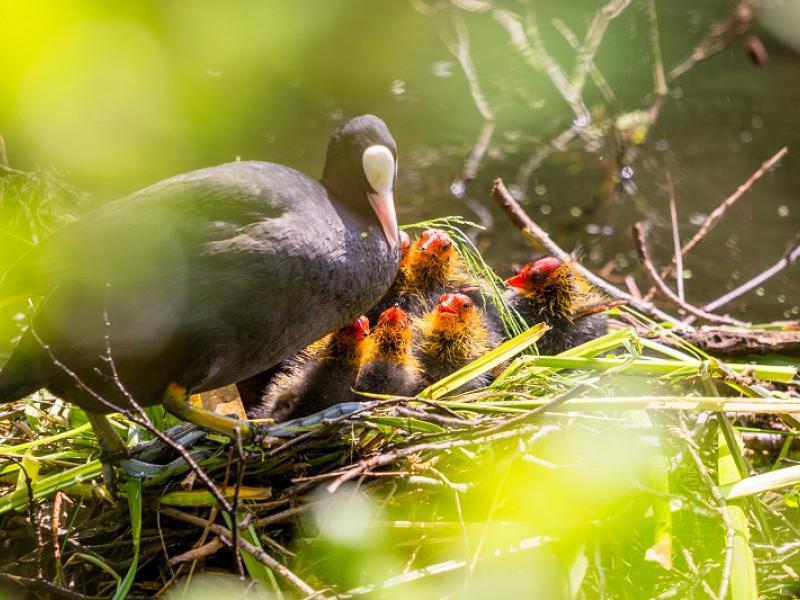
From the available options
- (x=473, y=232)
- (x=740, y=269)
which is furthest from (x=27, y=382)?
(x=740, y=269)

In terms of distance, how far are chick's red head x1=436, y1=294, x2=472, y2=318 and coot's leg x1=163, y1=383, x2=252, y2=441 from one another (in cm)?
63

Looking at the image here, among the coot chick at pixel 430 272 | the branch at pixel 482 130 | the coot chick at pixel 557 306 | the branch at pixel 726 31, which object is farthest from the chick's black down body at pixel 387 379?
the branch at pixel 726 31

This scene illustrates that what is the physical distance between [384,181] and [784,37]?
1.07 metres

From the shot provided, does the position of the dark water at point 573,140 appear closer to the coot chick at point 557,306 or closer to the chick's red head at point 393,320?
the coot chick at point 557,306

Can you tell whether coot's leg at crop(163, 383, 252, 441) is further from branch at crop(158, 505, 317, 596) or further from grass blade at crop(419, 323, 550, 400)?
grass blade at crop(419, 323, 550, 400)

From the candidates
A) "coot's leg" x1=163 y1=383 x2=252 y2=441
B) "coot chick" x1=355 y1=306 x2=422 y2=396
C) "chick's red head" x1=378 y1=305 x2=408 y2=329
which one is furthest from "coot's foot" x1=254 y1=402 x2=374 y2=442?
"chick's red head" x1=378 y1=305 x2=408 y2=329

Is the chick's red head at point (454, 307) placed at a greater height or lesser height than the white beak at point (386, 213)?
lesser

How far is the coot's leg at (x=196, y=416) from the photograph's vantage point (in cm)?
191

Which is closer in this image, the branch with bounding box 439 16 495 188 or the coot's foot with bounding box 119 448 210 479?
the coot's foot with bounding box 119 448 210 479

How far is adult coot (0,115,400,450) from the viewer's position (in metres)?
1.71

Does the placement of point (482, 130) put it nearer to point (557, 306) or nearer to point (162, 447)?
point (557, 306)

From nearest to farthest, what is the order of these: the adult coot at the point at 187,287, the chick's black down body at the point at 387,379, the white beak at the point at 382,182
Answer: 1. the adult coot at the point at 187,287
2. the white beak at the point at 382,182
3. the chick's black down body at the point at 387,379

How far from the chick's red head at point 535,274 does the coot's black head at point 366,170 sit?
0.49m

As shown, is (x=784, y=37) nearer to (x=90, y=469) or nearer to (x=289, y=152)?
(x=90, y=469)
